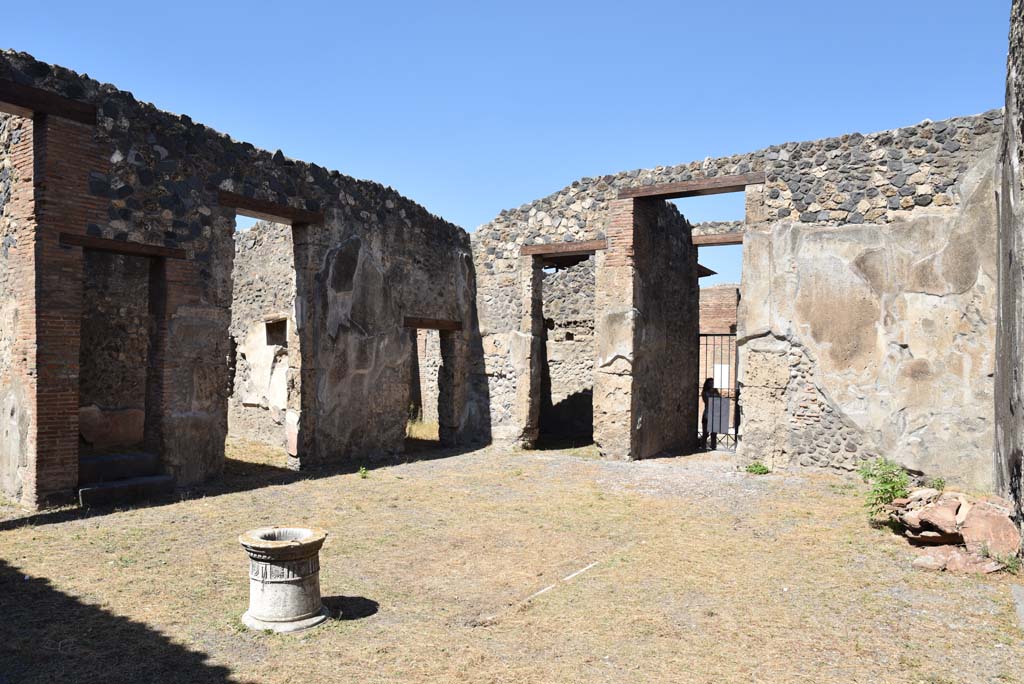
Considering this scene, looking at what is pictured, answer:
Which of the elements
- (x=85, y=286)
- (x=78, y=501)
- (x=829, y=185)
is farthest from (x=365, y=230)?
(x=829, y=185)

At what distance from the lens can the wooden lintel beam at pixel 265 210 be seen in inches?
357

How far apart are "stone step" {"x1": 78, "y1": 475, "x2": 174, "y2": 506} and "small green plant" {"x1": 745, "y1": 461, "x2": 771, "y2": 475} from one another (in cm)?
730

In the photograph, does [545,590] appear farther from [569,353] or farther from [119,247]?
[569,353]

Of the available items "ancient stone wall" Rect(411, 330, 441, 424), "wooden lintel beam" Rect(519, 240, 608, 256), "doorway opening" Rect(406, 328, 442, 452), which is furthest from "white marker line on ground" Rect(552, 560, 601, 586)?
"ancient stone wall" Rect(411, 330, 441, 424)

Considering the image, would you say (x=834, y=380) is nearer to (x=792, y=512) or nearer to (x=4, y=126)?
(x=792, y=512)

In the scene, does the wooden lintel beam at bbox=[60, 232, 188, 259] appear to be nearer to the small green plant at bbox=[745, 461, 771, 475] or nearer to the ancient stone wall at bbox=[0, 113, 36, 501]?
the ancient stone wall at bbox=[0, 113, 36, 501]

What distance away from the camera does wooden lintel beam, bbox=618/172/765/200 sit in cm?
1006

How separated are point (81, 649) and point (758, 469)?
811cm

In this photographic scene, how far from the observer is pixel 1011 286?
259 inches

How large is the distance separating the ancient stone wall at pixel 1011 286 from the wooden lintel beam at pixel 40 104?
28.7ft

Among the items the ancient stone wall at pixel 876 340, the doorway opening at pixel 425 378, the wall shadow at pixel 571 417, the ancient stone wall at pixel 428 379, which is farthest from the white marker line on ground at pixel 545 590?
the ancient stone wall at pixel 428 379

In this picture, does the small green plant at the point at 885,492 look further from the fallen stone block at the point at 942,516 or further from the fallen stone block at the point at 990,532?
the fallen stone block at the point at 990,532

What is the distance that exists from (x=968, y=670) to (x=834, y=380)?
5.99 metres

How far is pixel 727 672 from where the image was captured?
3.69 m
